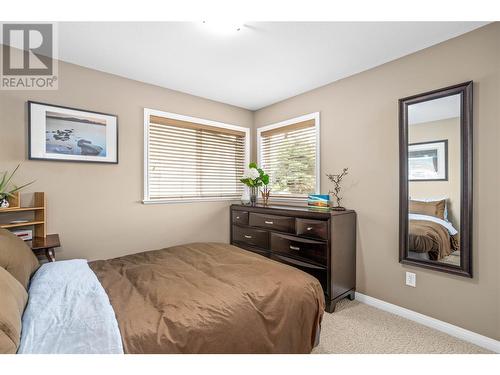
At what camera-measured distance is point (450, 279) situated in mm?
2094

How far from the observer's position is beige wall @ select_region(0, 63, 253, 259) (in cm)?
228

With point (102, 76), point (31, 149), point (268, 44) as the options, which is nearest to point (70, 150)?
point (31, 149)

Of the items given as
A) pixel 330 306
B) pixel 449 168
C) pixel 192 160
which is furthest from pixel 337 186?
pixel 192 160

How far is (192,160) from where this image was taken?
3469 millimetres

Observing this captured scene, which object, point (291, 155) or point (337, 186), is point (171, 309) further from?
point (291, 155)

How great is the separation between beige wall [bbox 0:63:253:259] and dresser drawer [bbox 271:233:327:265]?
118 centimetres

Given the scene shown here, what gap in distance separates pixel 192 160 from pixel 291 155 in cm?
140

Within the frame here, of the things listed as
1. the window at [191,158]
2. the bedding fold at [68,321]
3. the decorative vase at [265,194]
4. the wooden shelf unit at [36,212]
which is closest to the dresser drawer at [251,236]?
the decorative vase at [265,194]

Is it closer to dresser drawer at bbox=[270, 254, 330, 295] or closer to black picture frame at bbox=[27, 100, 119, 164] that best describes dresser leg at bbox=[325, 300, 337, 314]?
dresser drawer at bbox=[270, 254, 330, 295]

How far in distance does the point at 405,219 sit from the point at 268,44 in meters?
2.05
